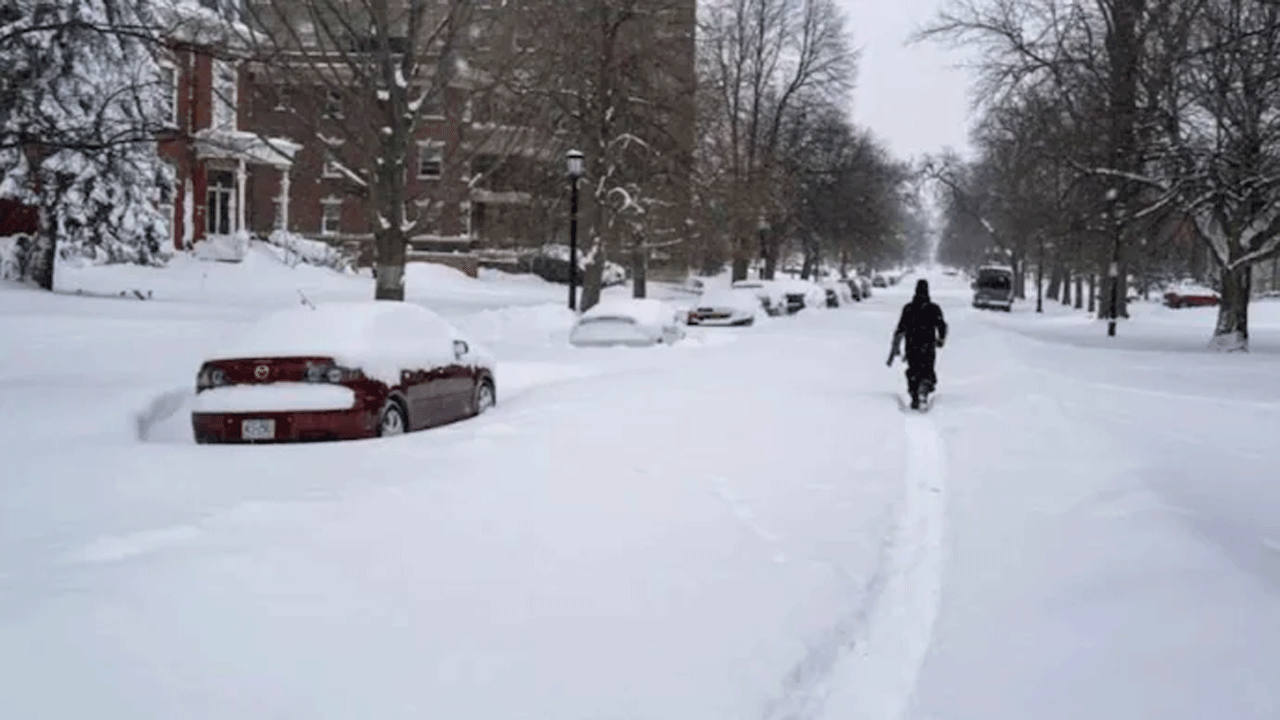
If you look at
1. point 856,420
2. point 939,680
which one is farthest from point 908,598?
point 856,420

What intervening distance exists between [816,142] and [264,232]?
95.8 feet

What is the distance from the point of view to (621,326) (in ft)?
82.5

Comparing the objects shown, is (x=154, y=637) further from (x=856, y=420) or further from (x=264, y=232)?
(x=264, y=232)

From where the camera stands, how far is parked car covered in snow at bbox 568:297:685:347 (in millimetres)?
25109

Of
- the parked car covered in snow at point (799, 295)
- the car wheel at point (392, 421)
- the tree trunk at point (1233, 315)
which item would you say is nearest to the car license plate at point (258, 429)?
the car wheel at point (392, 421)

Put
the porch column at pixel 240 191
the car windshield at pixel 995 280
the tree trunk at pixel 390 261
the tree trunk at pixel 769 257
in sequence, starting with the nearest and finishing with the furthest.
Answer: the tree trunk at pixel 390 261 < the porch column at pixel 240 191 < the tree trunk at pixel 769 257 < the car windshield at pixel 995 280

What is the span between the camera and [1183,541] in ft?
24.7

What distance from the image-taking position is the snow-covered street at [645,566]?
4.82 metres

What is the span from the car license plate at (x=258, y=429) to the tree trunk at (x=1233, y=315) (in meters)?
24.4

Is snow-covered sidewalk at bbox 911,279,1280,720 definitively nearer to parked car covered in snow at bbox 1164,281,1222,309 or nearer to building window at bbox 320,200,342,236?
building window at bbox 320,200,342,236

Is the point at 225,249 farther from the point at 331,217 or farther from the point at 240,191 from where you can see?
the point at 331,217

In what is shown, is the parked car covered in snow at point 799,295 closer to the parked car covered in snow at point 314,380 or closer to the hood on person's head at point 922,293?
the hood on person's head at point 922,293

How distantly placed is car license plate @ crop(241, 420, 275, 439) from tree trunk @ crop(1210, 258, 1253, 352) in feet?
80.2

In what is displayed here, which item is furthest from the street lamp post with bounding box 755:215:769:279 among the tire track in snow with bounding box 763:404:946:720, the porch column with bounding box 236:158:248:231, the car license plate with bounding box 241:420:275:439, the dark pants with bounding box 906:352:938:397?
the tire track in snow with bounding box 763:404:946:720
